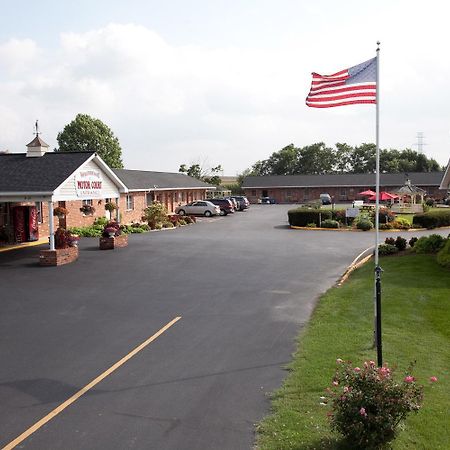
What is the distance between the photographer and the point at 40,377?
852cm

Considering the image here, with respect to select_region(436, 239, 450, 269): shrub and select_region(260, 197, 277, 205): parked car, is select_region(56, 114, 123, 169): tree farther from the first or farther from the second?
select_region(436, 239, 450, 269): shrub

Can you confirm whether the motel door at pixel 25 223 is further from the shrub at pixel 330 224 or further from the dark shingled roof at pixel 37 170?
the shrub at pixel 330 224

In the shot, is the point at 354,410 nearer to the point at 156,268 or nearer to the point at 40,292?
the point at 40,292

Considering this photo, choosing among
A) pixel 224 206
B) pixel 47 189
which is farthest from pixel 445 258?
pixel 224 206

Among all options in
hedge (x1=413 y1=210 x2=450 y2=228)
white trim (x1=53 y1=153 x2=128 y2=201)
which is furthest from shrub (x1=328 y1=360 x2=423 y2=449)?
hedge (x1=413 y1=210 x2=450 y2=228)

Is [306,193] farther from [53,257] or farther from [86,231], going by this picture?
[53,257]

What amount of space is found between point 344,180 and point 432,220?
45.6 meters

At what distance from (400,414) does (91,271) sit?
49.8 feet

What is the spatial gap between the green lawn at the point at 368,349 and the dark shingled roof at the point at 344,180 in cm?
6159

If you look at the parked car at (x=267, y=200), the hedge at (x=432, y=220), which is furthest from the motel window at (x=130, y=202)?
the parked car at (x=267, y=200)

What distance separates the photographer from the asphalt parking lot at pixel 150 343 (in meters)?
6.64

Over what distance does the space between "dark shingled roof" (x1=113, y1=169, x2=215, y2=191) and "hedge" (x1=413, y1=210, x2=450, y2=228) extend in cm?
2141

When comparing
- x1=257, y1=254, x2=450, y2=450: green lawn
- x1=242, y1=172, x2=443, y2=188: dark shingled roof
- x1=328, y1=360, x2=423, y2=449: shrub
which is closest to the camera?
x1=328, y1=360, x2=423, y2=449: shrub

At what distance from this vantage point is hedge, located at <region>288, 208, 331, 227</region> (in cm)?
3700
